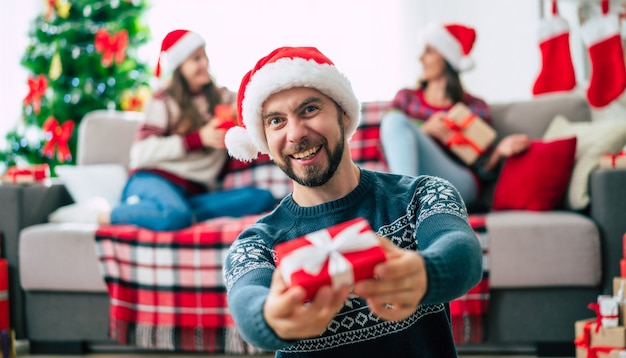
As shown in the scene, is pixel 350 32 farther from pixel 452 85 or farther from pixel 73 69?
pixel 452 85

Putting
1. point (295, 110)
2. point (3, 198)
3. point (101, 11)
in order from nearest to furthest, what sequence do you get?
point (295, 110) → point (3, 198) → point (101, 11)

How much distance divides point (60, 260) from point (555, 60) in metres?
2.38

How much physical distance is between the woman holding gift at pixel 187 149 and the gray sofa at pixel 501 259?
0.89 ft

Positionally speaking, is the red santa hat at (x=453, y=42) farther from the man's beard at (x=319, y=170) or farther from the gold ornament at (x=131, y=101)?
the man's beard at (x=319, y=170)

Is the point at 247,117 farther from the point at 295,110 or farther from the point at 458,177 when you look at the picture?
the point at 458,177

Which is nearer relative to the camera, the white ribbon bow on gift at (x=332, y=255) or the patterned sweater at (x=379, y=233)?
the white ribbon bow on gift at (x=332, y=255)

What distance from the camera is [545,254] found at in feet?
8.07

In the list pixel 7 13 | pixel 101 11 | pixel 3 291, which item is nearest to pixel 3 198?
pixel 3 291

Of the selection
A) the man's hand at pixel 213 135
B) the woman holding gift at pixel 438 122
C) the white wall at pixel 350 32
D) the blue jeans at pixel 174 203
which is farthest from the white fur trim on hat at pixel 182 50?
the white wall at pixel 350 32

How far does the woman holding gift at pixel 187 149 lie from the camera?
297 cm

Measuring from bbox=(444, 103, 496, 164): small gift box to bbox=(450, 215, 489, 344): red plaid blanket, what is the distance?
21.8 inches

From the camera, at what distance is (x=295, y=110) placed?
1158mm

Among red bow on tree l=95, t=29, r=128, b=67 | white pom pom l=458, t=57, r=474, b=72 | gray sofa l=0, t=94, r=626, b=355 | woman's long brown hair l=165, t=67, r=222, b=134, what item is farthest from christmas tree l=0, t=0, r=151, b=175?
white pom pom l=458, t=57, r=474, b=72

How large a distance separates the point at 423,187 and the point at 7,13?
4.84 m
